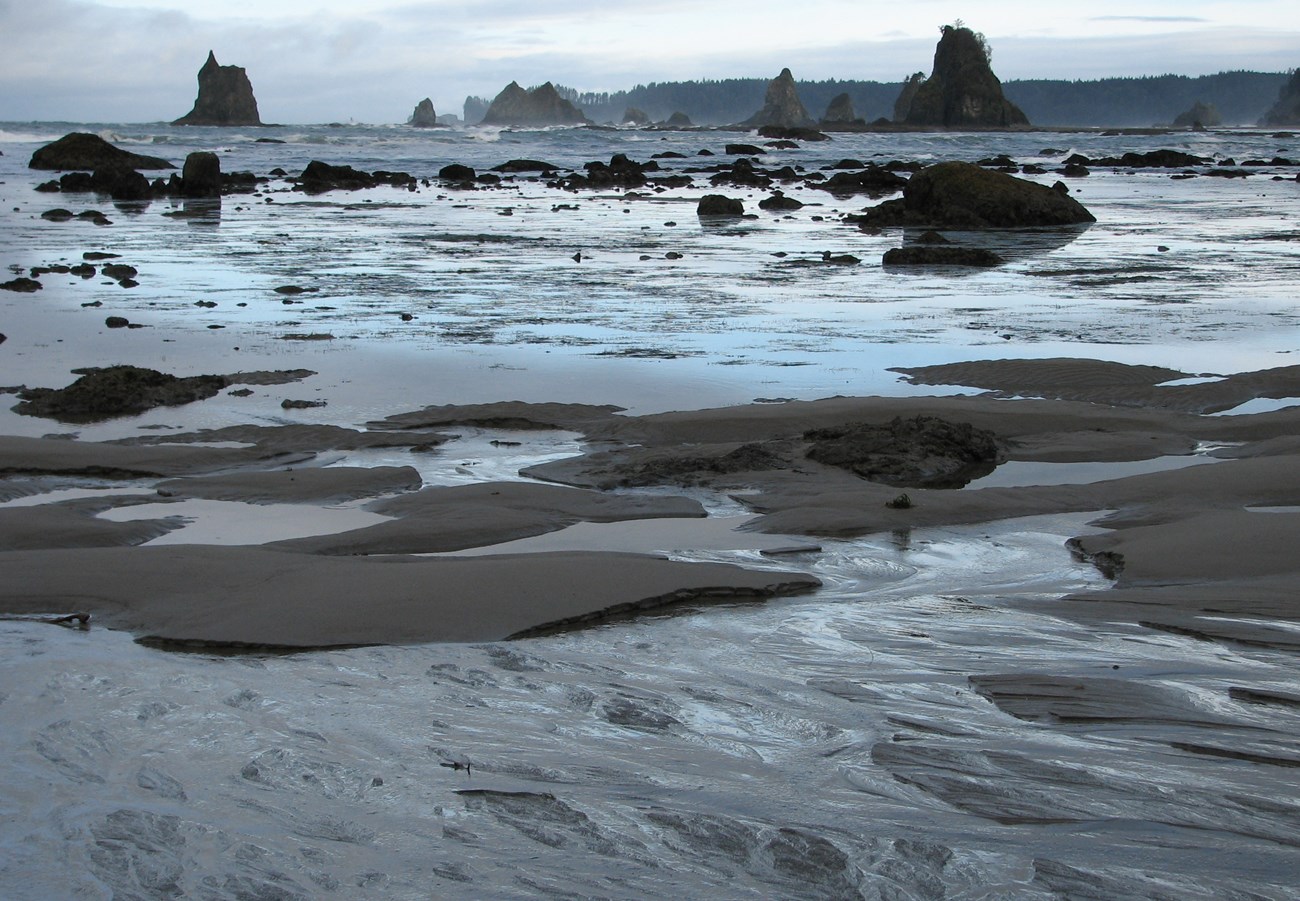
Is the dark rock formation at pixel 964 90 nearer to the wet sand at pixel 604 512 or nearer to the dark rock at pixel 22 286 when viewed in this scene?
the dark rock at pixel 22 286

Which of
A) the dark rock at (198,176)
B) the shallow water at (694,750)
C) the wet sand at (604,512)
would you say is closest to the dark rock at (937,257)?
the wet sand at (604,512)

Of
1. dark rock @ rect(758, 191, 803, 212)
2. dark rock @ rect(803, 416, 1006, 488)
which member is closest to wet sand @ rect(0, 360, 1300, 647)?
dark rock @ rect(803, 416, 1006, 488)

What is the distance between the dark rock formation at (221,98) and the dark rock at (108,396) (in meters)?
118

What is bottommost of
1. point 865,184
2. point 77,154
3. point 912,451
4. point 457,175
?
point 912,451

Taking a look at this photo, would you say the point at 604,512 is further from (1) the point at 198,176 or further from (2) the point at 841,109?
(2) the point at 841,109

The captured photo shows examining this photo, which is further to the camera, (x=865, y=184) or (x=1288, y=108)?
(x=1288, y=108)

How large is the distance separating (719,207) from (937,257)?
9759mm

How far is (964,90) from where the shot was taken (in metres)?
113

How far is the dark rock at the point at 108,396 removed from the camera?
791 centimetres

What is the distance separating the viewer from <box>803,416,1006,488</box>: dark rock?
6.62 meters

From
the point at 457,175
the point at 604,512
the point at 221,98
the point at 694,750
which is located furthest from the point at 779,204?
the point at 221,98

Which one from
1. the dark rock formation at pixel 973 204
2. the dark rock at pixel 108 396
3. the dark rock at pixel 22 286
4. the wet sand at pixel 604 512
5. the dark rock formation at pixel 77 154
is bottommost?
the wet sand at pixel 604 512

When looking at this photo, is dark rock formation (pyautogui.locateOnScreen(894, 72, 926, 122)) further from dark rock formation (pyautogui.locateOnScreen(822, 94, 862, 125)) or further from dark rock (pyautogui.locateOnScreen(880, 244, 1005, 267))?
dark rock (pyautogui.locateOnScreen(880, 244, 1005, 267))

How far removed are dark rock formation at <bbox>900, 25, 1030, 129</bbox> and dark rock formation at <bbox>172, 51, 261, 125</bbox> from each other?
62105 millimetres
